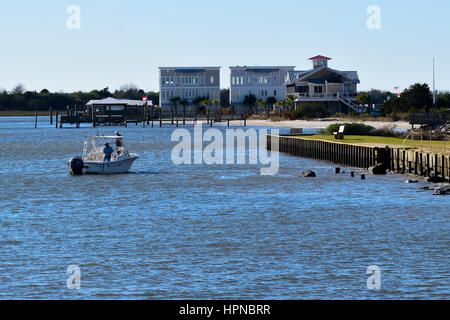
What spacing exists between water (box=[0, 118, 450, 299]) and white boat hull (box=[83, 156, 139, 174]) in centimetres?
314

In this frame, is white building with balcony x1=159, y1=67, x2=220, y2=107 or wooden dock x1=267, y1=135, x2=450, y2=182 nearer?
wooden dock x1=267, y1=135, x2=450, y2=182

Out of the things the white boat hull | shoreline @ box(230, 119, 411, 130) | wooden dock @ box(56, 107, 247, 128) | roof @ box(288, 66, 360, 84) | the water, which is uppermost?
roof @ box(288, 66, 360, 84)

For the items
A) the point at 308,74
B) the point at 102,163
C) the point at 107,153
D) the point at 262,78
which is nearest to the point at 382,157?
the point at 107,153

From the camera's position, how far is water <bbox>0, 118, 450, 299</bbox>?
20.8 metres

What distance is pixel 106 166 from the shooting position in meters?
54.0

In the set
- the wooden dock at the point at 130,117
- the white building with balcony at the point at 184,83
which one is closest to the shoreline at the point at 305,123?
the wooden dock at the point at 130,117

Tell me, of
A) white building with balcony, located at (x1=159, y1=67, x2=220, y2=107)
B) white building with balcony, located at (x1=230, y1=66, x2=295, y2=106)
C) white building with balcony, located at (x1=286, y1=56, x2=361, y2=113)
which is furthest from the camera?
white building with balcony, located at (x1=230, y1=66, x2=295, y2=106)

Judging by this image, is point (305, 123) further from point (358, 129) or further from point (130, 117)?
point (130, 117)

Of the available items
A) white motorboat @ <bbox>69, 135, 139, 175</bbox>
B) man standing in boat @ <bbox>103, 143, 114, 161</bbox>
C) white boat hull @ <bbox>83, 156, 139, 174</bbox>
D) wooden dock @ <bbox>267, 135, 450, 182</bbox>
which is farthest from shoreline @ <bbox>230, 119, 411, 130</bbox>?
man standing in boat @ <bbox>103, 143, 114, 161</bbox>

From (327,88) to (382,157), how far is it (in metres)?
105

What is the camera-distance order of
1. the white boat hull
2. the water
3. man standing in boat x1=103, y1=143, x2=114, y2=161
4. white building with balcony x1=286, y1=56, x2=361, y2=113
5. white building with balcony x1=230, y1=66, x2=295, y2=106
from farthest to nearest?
white building with balcony x1=230, y1=66, x2=295, y2=106
white building with balcony x1=286, y1=56, x2=361, y2=113
man standing in boat x1=103, y1=143, x2=114, y2=161
the white boat hull
the water

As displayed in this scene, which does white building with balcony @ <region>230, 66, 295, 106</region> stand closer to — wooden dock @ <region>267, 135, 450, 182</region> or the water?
wooden dock @ <region>267, 135, 450, 182</region>
